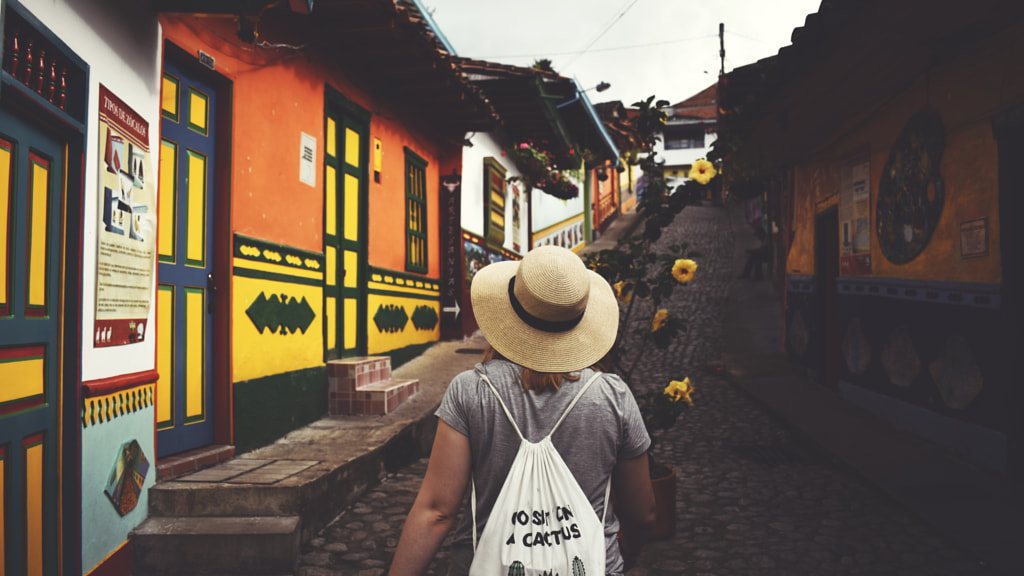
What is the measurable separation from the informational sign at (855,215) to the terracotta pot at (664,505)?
4.34 meters

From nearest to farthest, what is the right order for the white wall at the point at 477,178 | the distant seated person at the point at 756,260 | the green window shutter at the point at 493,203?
1. the white wall at the point at 477,178
2. the green window shutter at the point at 493,203
3. the distant seated person at the point at 756,260

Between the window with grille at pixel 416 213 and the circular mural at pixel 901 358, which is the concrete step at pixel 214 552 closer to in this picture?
the window with grille at pixel 416 213

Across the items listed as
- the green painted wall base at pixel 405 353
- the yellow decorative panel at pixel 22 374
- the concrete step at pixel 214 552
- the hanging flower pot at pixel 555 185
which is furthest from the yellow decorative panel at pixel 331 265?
the hanging flower pot at pixel 555 185

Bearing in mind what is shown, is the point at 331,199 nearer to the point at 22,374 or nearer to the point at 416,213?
the point at 416,213

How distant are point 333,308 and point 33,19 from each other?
12.7ft

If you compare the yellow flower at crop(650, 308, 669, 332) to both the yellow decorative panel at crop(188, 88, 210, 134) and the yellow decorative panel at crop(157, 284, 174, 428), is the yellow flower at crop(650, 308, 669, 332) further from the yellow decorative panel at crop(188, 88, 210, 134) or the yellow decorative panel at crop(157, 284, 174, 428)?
the yellow decorative panel at crop(188, 88, 210, 134)

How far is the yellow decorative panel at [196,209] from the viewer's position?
171 inches

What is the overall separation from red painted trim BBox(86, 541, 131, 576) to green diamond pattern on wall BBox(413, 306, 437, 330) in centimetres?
517

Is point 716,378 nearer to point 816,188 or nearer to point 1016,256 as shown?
point 816,188

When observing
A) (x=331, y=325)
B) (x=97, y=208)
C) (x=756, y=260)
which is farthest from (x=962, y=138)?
(x=756, y=260)

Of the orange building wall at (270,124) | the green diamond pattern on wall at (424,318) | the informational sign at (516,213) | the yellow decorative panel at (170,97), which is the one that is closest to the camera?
the yellow decorative panel at (170,97)

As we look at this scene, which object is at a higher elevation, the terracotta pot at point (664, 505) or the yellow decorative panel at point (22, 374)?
the yellow decorative panel at point (22, 374)

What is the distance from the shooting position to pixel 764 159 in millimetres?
8219

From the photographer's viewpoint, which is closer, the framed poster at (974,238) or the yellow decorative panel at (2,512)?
the yellow decorative panel at (2,512)
